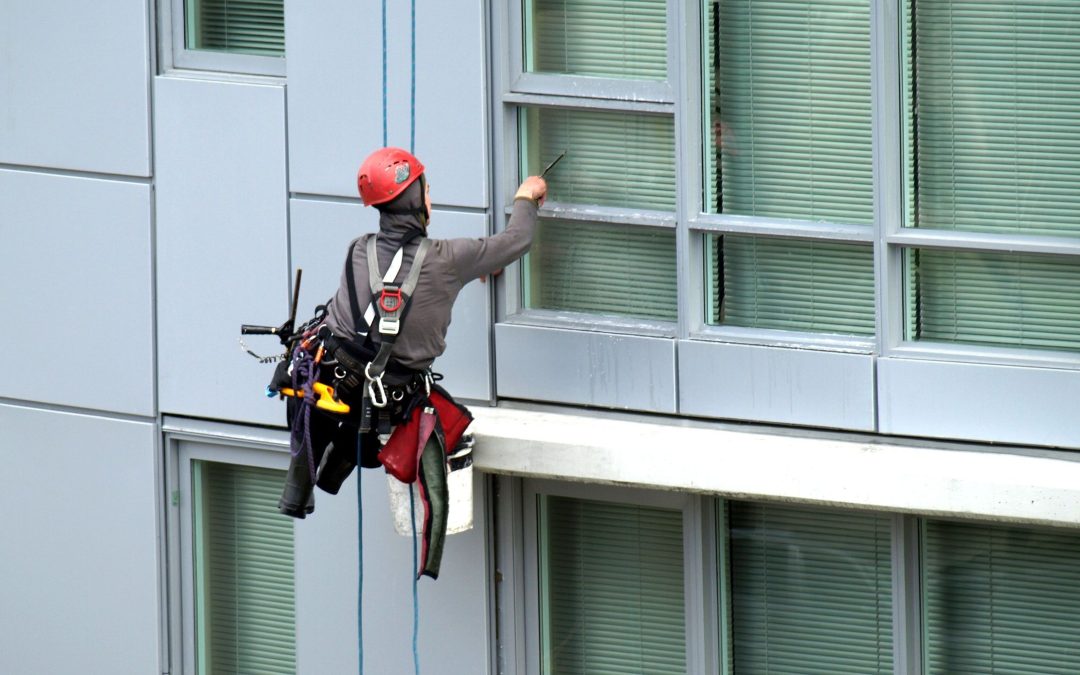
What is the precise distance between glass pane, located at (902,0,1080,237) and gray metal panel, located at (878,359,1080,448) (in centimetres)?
62

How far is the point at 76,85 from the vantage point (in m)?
10.2

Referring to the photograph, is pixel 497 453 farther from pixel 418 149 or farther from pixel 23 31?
pixel 23 31

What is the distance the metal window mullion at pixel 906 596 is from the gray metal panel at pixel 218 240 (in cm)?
317

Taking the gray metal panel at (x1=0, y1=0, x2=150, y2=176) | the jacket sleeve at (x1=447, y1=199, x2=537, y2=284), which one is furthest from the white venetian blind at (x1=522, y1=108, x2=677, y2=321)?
the gray metal panel at (x1=0, y1=0, x2=150, y2=176)

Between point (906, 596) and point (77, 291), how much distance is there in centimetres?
456

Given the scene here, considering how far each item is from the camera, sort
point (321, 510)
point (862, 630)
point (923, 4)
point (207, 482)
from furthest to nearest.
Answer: point (207, 482), point (321, 510), point (862, 630), point (923, 4)

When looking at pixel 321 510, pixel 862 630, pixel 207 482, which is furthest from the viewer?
pixel 207 482

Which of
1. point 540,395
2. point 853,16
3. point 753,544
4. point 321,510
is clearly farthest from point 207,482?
point 853,16

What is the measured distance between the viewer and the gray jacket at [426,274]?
8.42 m

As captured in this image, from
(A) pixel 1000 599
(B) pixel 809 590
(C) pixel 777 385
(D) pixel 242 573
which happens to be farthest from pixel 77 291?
(A) pixel 1000 599

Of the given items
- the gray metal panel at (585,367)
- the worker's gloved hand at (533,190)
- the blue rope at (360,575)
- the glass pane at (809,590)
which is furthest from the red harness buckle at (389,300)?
the glass pane at (809,590)

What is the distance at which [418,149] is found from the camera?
9344mm

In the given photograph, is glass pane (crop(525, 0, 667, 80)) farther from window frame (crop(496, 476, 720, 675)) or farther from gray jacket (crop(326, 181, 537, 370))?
window frame (crop(496, 476, 720, 675))

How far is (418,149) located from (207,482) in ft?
7.77
